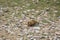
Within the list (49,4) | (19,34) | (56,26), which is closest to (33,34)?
(19,34)

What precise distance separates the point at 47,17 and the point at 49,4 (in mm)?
527

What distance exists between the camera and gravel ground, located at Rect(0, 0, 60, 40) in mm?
3939

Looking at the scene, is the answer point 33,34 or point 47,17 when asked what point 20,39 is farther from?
point 47,17

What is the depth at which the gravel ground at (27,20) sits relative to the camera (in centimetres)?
394

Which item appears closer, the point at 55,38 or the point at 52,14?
the point at 55,38

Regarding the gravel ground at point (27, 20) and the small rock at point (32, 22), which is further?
the small rock at point (32, 22)

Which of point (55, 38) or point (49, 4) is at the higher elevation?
point (49, 4)

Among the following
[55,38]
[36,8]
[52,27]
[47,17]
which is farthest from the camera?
[36,8]

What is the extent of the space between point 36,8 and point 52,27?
0.84m

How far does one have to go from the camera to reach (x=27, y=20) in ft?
14.5

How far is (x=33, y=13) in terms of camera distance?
4.64 meters

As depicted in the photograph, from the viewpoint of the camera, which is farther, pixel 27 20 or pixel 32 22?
pixel 27 20

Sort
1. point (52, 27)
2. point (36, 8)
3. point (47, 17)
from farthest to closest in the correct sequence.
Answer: point (36, 8)
point (47, 17)
point (52, 27)

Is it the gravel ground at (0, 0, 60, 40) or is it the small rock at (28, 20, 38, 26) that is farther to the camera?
the small rock at (28, 20, 38, 26)
